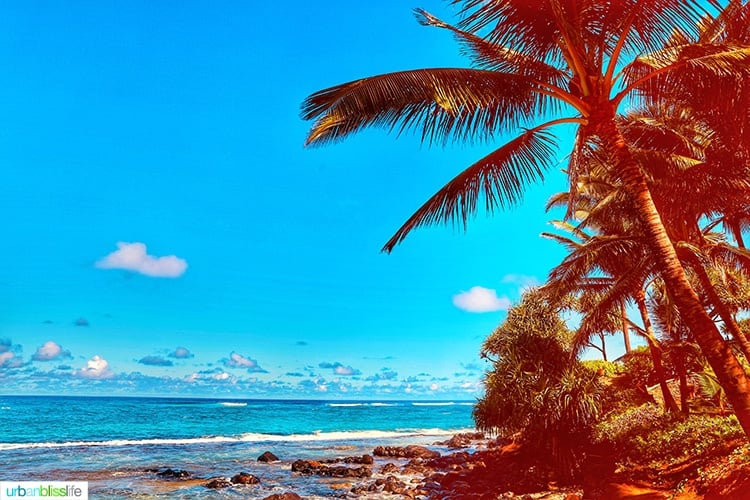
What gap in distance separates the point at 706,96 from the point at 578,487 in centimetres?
950

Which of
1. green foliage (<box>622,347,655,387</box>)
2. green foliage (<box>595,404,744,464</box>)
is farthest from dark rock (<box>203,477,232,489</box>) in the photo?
green foliage (<box>622,347,655,387</box>)

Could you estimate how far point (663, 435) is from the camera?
452 inches

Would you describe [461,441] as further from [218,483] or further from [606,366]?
[218,483]

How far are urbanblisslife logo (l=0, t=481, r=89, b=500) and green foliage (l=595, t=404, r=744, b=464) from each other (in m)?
15.2

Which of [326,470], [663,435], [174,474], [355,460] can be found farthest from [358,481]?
[663,435]

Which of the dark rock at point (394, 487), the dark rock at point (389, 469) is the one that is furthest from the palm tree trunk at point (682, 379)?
the dark rock at point (389, 469)

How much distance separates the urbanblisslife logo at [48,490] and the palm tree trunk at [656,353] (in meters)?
17.5

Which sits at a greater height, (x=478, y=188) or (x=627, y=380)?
(x=478, y=188)

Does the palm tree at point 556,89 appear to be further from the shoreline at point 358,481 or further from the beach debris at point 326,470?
the beach debris at point 326,470

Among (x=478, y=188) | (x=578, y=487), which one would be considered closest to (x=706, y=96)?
(x=478, y=188)

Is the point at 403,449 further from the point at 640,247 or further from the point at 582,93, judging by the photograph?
the point at 582,93

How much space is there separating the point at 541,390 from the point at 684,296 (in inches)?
316

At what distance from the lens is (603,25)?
23.0 feet

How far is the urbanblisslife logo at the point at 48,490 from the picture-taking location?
13715mm
